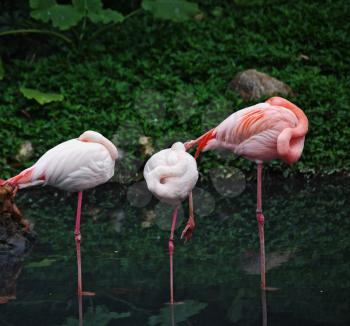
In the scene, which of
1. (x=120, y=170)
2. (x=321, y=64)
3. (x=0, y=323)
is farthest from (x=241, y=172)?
(x=0, y=323)

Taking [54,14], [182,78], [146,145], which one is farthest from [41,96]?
[182,78]

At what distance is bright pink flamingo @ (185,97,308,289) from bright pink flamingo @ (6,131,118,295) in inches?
32.1

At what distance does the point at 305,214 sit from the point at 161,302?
7.48ft

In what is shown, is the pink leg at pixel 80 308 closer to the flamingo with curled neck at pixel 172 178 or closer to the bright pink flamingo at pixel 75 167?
the bright pink flamingo at pixel 75 167

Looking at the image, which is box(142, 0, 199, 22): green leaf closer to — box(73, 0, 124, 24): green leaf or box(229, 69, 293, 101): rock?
box(73, 0, 124, 24): green leaf

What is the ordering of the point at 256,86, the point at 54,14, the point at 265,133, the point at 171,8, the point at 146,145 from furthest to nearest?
the point at 171,8, the point at 54,14, the point at 256,86, the point at 146,145, the point at 265,133

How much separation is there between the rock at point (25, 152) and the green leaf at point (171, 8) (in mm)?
2442

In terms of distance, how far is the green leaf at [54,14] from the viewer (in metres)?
9.11

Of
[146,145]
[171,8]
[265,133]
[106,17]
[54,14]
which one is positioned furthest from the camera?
[171,8]

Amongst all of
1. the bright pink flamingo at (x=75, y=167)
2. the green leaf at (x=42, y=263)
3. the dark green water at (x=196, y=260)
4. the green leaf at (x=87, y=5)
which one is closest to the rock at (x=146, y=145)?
the dark green water at (x=196, y=260)

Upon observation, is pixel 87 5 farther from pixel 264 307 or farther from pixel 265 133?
pixel 264 307

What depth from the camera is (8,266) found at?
18.6ft

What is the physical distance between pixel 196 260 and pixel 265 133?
1.05 m

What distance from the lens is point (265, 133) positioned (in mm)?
5332
